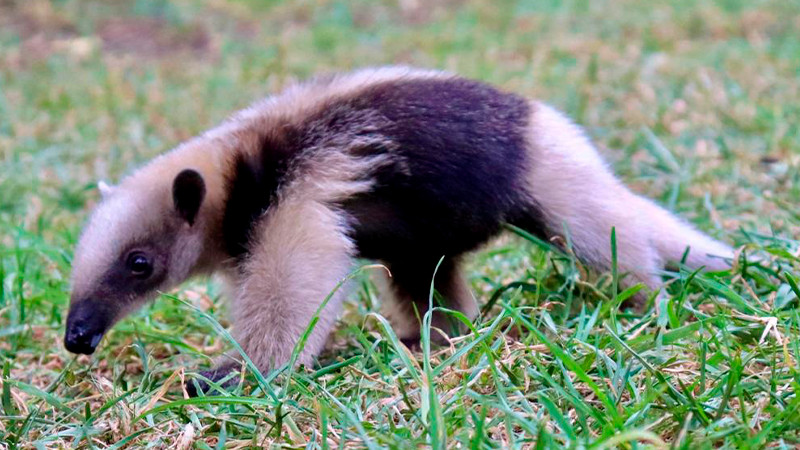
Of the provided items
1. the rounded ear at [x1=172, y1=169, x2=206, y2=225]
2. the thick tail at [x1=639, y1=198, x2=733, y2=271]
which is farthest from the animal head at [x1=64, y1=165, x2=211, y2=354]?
the thick tail at [x1=639, y1=198, x2=733, y2=271]

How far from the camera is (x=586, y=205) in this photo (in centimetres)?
517

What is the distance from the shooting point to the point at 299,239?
4.70 metres

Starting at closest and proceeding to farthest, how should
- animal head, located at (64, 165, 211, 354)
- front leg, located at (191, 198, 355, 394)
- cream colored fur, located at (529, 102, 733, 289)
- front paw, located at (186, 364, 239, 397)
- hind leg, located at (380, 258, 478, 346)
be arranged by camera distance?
1. front paw, located at (186, 364, 239, 397)
2. front leg, located at (191, 198, 355, 394)
3. animal head, located at (64, 165, 211, 354)
4. cream colored fur, located at (529, 102, 733, 289)
5. hind leg, located at (380, 258, 478, 346)

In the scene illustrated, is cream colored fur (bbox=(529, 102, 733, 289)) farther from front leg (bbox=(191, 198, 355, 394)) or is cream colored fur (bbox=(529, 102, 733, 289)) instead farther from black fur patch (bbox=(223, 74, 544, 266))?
front leg (bbox=(191, 198, 355, 394))

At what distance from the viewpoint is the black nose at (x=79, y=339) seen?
466cm

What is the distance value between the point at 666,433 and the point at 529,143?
2.03 metres

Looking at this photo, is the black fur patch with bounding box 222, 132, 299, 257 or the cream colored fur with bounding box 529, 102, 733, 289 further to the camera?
the cream colored fur with bounding box 529, 102, 733, 289

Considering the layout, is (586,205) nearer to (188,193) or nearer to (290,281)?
(290,281)

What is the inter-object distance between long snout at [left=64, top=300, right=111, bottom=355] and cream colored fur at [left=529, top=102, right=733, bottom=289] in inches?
85.3

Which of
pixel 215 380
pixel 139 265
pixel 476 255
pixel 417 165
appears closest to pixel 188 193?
pixel 139 265

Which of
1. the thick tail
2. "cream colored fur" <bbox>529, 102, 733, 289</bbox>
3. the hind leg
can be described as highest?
"cream colored fur" <bbox>529, 102, 733, 289</bbox>

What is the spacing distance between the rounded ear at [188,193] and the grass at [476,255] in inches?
17.3

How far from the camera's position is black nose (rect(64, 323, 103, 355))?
4664mm

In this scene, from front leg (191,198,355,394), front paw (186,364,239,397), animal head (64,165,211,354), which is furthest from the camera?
animal head (64,165,211,354)
